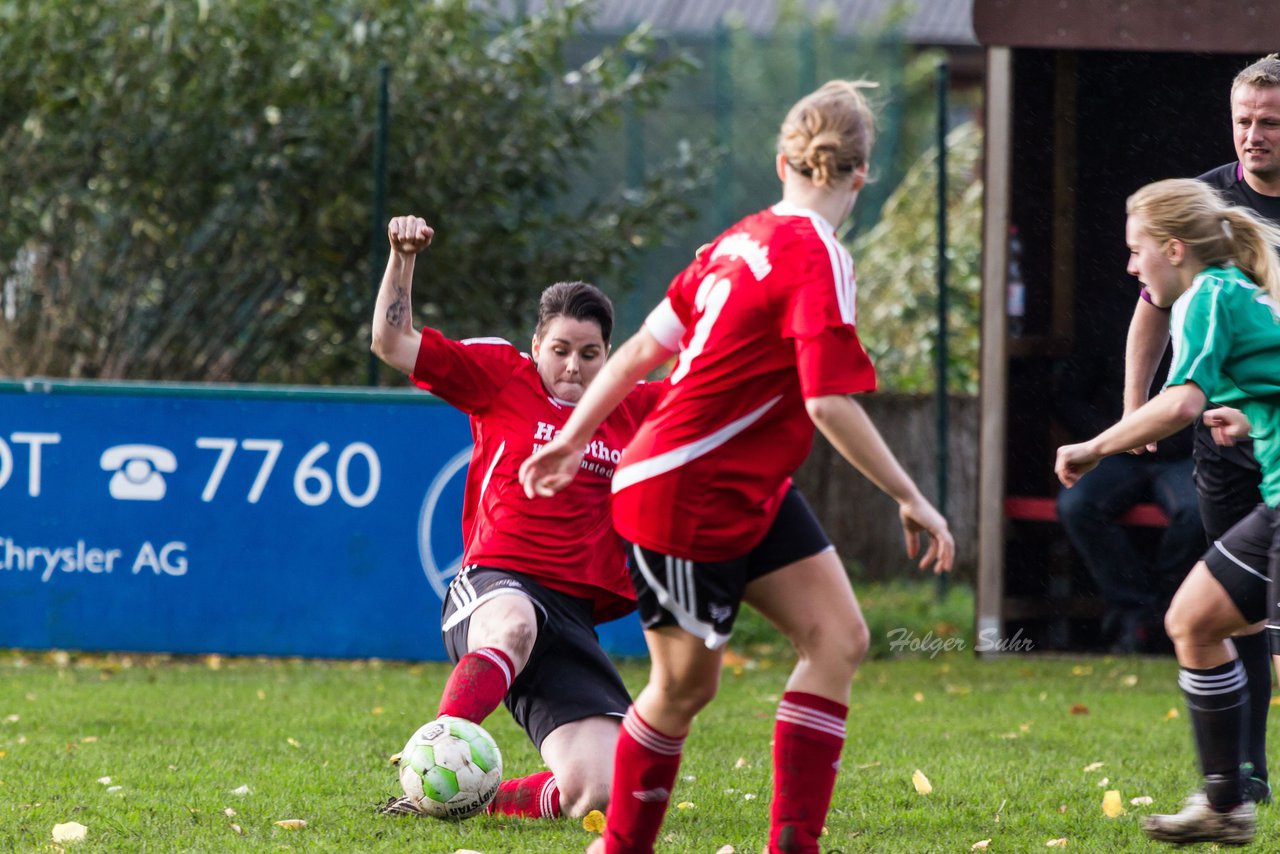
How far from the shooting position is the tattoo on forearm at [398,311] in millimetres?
4906

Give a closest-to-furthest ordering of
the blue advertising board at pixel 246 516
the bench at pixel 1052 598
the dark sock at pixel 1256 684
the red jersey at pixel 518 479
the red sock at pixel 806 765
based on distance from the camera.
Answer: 1. the red sock at pixel 806 765
2. the red jersey at pixel 518 479
3. the dark sock at pixel 1256 684
4. the blue advertising board at pixel 246 516
5. the bench at pixel 1052 598

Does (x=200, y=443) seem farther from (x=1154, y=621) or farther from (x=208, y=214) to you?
(x=1154, y=621)

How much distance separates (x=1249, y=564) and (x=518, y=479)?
2.07 m

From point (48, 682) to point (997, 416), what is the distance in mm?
4761

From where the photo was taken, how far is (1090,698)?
7629 millimetres

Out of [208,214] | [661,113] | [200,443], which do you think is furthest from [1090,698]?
[661,113]

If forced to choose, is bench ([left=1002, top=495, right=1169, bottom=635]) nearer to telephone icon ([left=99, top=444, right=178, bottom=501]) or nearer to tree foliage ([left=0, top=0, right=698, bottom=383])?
tree foliage ([left=0, top=0, right=698, bottom=383])

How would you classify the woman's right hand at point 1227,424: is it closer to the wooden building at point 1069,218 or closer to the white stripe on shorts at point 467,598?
the white stripe on shorts at point 467,598

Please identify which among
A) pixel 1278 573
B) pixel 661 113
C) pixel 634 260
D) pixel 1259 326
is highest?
pixel 661 113

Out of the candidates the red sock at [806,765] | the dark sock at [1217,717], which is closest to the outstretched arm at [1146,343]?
the dark sock at [1217,717]

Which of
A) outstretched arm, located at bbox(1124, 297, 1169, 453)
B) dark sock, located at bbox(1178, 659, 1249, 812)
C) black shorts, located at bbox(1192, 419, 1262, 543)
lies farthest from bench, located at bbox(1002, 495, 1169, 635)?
dark sock, located at bbox(1178, 659, 1249, 812)

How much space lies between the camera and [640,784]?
3807 millimetres

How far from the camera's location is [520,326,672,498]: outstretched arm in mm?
3744

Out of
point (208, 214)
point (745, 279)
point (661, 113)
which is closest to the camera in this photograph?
point (745, 279)
